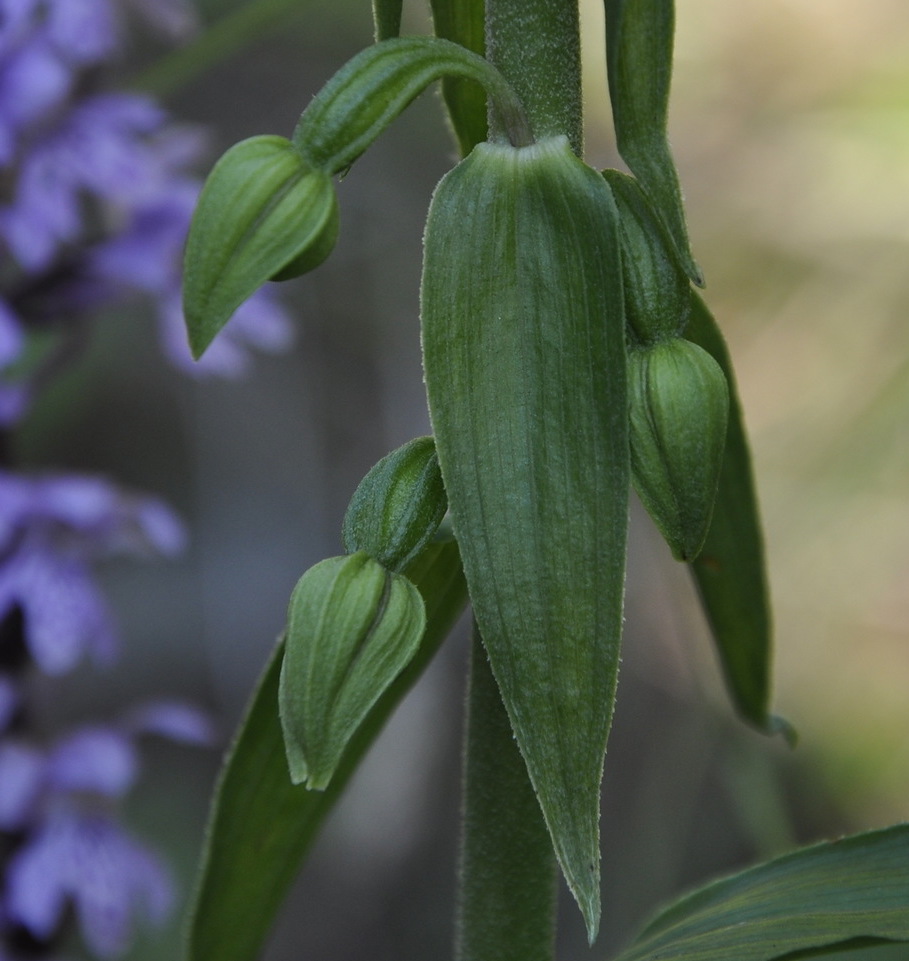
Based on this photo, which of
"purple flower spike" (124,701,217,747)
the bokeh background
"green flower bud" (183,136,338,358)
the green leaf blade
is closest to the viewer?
"green flower bud" (183,136,338,358)

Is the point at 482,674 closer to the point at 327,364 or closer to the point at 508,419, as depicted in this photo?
the point at 508,419

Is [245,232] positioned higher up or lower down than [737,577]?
higher up

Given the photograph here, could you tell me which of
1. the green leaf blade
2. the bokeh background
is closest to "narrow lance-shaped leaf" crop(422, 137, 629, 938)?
the green leaf blade

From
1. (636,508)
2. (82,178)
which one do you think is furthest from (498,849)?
(636,508)

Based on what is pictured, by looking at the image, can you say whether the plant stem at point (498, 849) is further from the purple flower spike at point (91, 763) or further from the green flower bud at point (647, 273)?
the purple flower spike at point (91, 763)

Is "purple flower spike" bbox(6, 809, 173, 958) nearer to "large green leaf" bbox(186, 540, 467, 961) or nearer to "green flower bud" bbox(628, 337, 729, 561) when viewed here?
"large green leaf" bbox(186, 540, 467, 961)

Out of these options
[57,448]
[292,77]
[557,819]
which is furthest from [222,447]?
[557,819]

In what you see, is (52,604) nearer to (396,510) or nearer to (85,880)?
(85,880)
